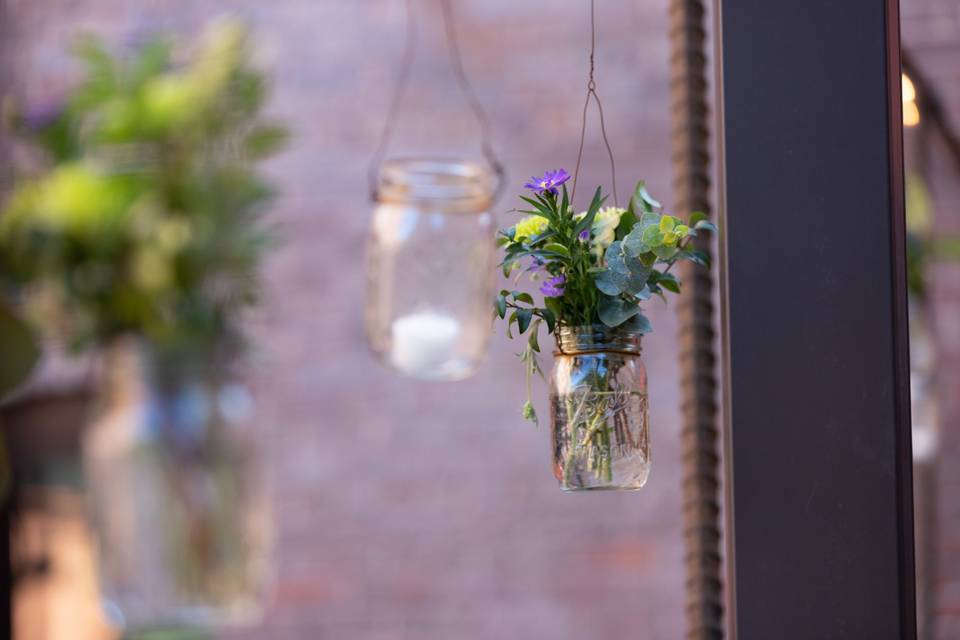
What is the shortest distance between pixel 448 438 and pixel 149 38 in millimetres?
840

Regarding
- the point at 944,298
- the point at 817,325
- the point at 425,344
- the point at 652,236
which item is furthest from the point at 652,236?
the point at 944,298

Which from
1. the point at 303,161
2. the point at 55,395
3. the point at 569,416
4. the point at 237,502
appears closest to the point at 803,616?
the point at 569,416

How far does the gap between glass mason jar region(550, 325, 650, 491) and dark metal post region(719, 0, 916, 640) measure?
0.22 ft

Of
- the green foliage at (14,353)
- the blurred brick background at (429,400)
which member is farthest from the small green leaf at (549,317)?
the blurred brick background at (429,400)

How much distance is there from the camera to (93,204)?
2037 millimetres

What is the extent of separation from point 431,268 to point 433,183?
0.32ft

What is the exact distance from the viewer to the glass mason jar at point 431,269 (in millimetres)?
1467

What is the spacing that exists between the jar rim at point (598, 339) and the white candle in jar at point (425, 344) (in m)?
0.67

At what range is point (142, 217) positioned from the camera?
6.64 ft

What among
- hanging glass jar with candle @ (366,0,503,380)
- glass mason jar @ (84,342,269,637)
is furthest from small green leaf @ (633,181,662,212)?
glass mason jar @ (84,342,269,637)

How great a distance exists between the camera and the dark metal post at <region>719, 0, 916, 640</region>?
73cm

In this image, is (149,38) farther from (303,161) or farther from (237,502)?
(237,502)

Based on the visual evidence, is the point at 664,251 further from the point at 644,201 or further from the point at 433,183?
the point at 433,183

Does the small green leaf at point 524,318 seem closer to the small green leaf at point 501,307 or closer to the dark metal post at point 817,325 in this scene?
the small green leaf at point 501,307
